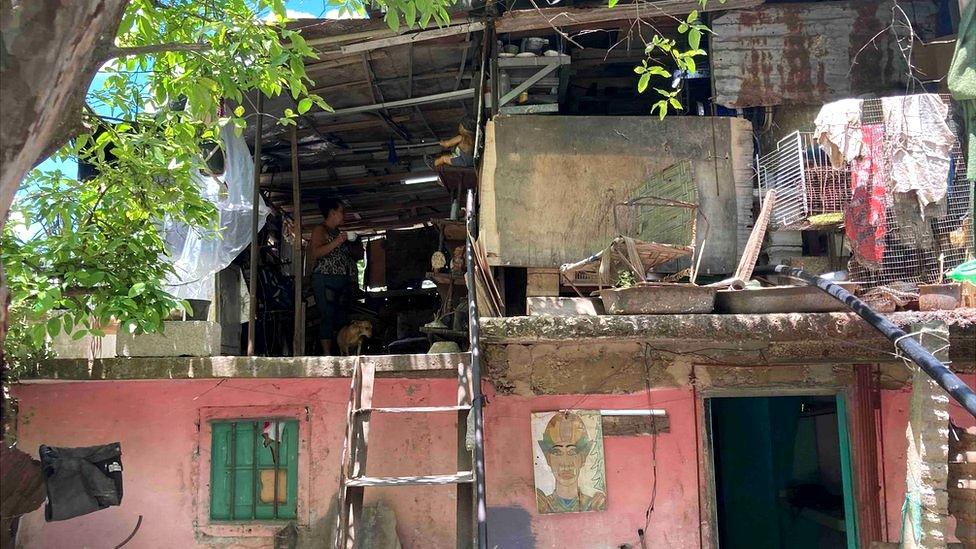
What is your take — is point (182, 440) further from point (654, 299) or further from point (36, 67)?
point (36, 67)

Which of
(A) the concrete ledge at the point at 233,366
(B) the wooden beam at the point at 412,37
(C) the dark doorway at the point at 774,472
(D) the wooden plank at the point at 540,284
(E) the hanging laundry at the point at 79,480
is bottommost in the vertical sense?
(C) the dark doorway at the point at 774,472

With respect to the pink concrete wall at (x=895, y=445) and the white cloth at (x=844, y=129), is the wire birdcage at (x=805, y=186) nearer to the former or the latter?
the white cloth at (x=844, y=129)

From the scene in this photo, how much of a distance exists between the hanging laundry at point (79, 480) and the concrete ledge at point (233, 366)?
2.81 feet

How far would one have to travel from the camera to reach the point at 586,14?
677 centimetres

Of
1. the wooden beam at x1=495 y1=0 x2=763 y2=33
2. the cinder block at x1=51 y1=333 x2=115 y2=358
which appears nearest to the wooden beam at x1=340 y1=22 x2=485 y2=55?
the wooden beam at x1=495 y1=0 x2=763 y2=33

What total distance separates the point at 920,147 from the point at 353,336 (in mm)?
5986

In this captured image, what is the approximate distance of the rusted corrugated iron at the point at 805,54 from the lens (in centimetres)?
707

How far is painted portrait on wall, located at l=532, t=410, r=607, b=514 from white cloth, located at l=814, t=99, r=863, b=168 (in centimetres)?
308

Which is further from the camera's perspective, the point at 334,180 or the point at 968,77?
the point at 334,180

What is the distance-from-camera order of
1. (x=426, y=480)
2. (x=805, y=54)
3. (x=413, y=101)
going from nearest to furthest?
(x=426, y=480), (x=805, y=54), (x=413, y=101)

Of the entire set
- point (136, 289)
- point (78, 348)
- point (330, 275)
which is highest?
point (330, 275)

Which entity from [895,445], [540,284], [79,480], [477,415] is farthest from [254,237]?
[895,445]

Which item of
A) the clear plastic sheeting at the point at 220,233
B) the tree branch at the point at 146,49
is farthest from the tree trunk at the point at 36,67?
the clear plastic sheeting at the point at 220,233

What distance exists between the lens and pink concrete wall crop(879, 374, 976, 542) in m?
6.56
